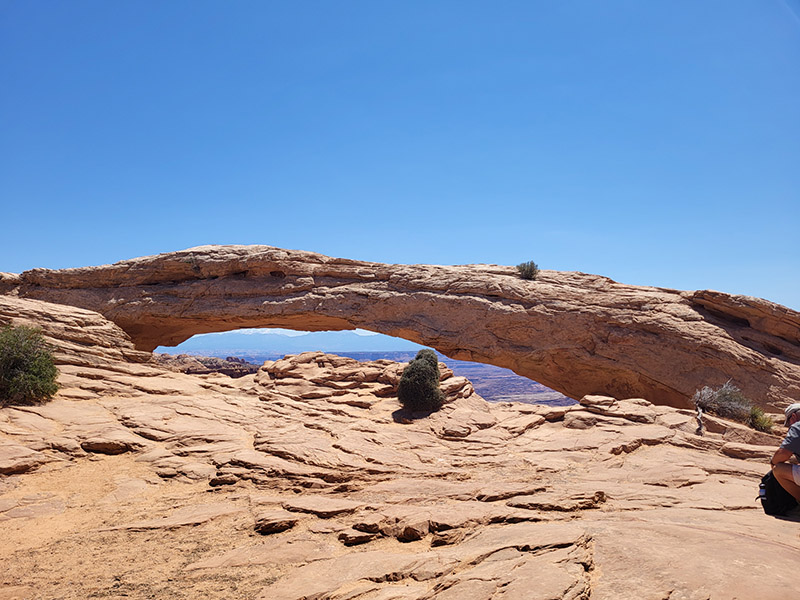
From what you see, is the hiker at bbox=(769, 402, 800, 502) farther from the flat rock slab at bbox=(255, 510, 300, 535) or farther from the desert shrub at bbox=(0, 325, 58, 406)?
the desert shrub at bbox=(0, 325, 58, 406)

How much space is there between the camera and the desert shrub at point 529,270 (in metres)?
22.4

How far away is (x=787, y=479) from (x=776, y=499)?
0.52 metres

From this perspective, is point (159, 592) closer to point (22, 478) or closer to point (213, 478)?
point (213, 478)

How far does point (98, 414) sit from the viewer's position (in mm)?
11680

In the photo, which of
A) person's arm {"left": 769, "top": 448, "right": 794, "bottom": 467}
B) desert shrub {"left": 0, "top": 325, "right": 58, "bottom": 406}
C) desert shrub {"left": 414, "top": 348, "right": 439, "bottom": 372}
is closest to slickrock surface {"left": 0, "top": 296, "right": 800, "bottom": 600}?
desert shrub {"left": 0, "top": 325, "right": 58, "bottom": 406}

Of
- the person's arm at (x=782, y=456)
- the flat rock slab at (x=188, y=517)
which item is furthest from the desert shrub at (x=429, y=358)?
the person's arm at (x=782, y=456)

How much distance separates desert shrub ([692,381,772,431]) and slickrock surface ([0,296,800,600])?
7.40ft

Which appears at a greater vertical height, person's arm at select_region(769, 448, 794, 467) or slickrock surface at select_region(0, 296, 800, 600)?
person's arm at select_region(769, 448, 794, 467)

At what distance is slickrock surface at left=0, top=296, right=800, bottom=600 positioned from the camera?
4.64m

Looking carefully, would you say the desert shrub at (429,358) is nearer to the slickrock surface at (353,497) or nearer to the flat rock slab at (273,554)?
the slickrock surface at (353,497)

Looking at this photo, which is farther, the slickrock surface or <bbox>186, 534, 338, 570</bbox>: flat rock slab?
<bbox>186, 534, 338, 570</bbox>: flat rock slab

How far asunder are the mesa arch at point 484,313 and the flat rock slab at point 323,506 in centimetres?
1392

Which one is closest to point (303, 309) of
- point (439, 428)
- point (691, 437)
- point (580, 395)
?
point (439, 428)

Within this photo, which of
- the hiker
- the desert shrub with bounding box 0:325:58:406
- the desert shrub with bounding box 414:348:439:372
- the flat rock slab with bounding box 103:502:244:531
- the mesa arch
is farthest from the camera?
the mesa arch
